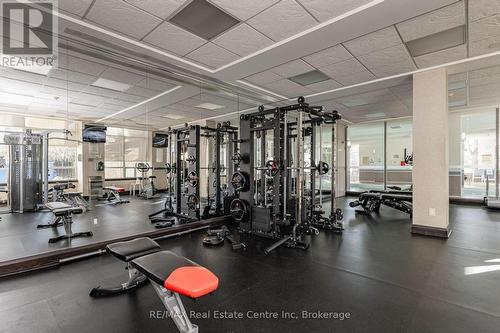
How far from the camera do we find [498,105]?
24.2 feet

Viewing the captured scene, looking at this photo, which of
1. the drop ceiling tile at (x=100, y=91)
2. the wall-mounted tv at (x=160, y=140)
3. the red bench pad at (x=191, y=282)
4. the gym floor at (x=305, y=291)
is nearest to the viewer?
the red bench pad at (x=191, y=282)

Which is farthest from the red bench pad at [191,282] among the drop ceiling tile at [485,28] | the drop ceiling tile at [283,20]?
the drop ceiling tile at [485,28]

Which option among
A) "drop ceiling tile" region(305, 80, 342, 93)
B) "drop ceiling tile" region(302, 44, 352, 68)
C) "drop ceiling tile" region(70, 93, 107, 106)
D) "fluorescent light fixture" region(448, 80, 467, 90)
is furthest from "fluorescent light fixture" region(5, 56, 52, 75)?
"fluorescent light fixture" region(448, 80, 467, 90)

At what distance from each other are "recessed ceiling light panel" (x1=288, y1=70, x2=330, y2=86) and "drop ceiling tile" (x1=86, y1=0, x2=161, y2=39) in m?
2.87

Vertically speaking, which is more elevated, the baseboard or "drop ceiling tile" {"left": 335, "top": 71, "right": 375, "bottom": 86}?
"drop ceiling tile" {"left": 335, "top": 71, "right": 375, "bottom": 86}

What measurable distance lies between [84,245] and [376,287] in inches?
151

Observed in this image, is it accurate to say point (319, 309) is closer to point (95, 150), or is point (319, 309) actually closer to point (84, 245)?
point (84, 245)

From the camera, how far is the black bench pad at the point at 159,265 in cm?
168

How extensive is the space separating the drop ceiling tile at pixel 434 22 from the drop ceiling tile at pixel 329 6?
0.82m

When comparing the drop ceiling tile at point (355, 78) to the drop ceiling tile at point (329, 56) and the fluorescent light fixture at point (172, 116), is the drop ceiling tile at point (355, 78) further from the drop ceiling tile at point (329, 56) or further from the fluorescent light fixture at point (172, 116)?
the fluorescent light fixture at point (172, 116)

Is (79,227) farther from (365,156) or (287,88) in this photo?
(365,156)

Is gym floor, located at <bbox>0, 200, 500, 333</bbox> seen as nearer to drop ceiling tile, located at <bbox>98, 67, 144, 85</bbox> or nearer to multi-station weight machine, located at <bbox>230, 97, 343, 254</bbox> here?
multi-station weight machine, located at <bbox>230, 97, 343, 254</bbox>

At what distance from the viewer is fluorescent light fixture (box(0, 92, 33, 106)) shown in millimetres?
3250

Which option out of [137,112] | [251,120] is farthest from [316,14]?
[137,112]
